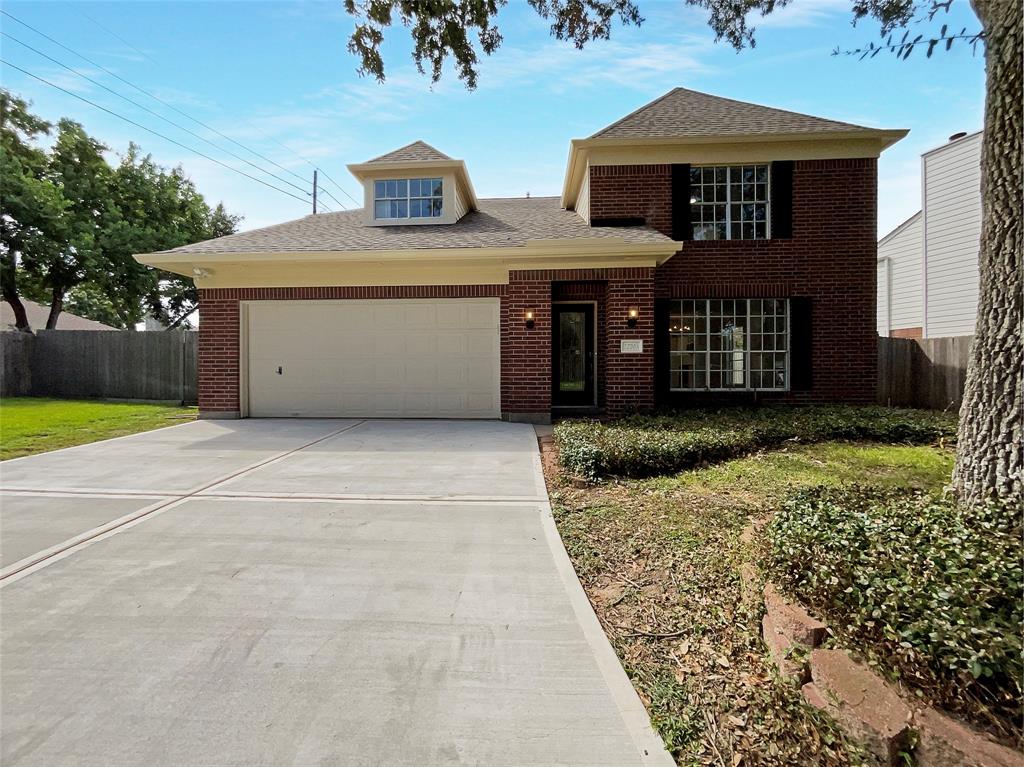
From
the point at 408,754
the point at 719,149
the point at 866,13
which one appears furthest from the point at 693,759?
the point at 719,149

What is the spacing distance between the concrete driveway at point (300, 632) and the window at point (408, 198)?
789 centimetres

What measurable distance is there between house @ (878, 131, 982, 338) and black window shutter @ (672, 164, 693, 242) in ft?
26.1

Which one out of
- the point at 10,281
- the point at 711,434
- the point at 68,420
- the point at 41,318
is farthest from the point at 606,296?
the point at 41,318

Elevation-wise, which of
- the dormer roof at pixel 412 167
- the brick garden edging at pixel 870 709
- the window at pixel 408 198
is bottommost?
the brick garden edging at pixel 870 709

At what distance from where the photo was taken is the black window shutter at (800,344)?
376 inches

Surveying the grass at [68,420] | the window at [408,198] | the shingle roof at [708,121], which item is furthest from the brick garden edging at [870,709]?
the window at [408,198]

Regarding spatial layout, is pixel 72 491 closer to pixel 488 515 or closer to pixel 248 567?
pixel 248 567

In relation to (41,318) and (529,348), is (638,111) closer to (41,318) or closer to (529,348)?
(529,348)

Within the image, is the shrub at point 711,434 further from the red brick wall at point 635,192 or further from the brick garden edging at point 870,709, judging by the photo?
the red brick wall at point 635,192

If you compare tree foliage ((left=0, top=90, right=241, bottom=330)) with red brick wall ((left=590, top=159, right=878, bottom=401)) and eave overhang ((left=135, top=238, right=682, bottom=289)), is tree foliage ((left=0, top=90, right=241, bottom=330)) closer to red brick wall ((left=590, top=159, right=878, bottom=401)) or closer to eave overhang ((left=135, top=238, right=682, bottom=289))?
eave overhang ((left=135, top=238, right=682, bottom=289))

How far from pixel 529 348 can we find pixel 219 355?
599cm

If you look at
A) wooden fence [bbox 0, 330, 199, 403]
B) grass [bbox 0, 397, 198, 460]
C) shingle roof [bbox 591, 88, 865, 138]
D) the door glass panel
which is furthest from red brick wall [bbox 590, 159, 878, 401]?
wooden fence [bbox 0, 330, 199, 403]

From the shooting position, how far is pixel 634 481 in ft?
17.3

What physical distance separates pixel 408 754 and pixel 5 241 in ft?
76.2
